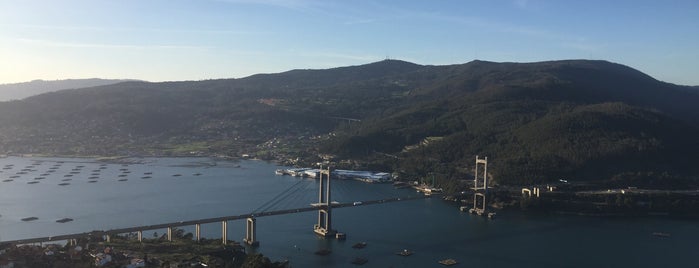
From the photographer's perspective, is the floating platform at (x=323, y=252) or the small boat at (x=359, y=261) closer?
the small boat at (x=359, y=261)

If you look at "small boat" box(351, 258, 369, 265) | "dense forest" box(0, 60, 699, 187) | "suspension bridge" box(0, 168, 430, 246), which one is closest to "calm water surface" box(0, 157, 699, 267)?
"small boat" box(351, 258, 369, 265)

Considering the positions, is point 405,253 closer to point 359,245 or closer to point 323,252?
point 359,245

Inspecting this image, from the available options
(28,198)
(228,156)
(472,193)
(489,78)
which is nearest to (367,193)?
(472,193)

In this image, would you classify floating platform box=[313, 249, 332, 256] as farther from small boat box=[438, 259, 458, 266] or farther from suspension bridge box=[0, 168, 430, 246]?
small boat box=[438, 259, 458, 266]

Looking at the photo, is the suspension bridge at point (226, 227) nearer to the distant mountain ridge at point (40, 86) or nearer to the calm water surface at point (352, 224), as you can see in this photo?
the calm water surface at point (352, 224)

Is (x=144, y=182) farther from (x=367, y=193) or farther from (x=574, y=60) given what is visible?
(x=574, y=60)

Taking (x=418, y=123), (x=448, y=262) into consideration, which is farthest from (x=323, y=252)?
(x=418, y=123)

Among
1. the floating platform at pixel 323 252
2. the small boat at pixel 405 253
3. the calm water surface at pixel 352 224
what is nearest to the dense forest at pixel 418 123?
the calm water surface at pixel 352 224
